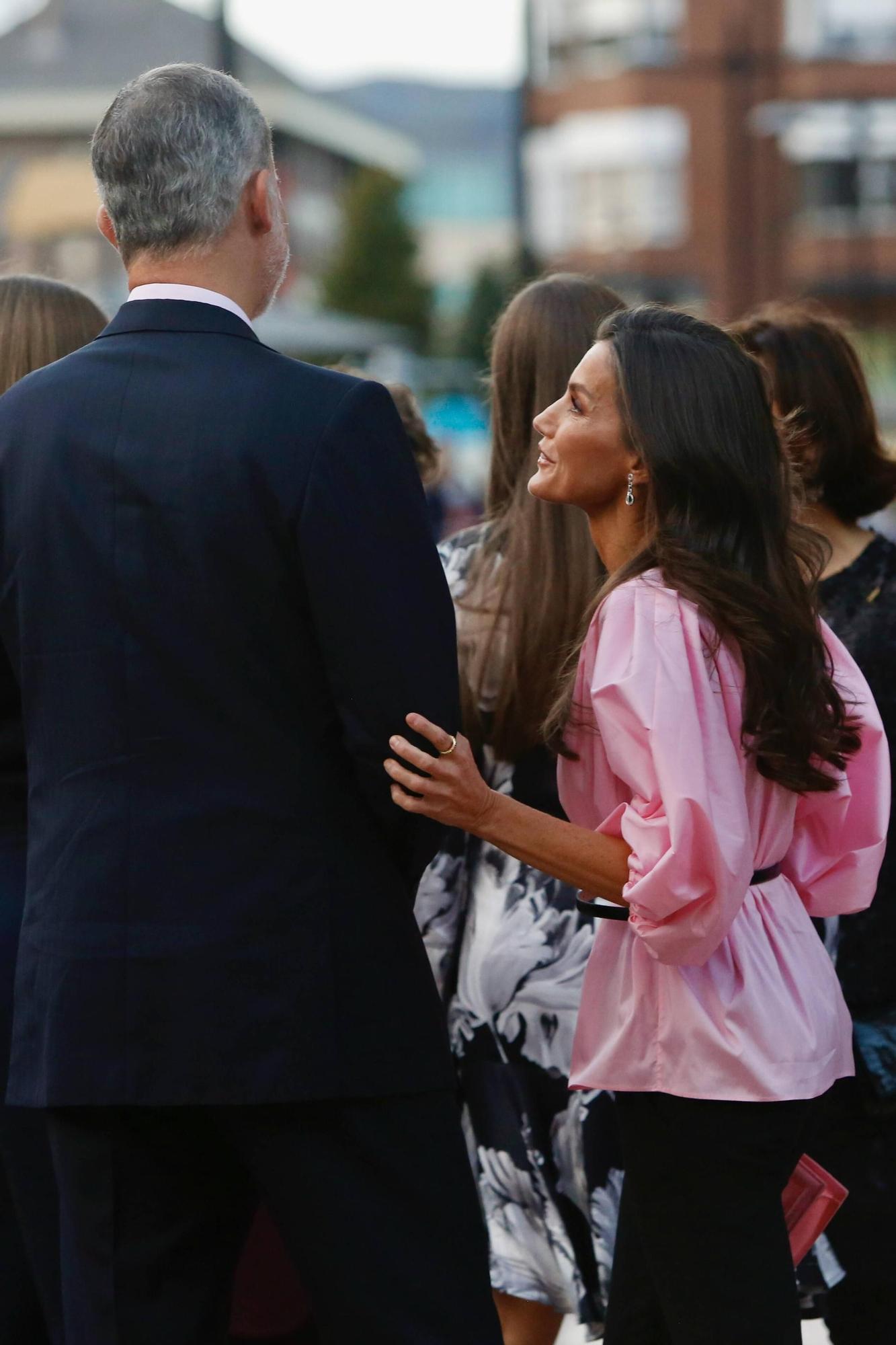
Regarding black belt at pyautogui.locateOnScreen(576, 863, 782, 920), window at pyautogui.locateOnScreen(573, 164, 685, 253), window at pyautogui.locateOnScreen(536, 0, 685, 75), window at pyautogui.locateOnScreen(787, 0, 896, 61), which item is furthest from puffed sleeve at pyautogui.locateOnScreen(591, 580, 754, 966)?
window at pyautogui.locateOnScreen(787, 0, 896, 61)

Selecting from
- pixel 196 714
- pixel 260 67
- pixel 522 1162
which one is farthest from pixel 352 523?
pixel 260 67

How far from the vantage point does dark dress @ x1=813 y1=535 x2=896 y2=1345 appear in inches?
118

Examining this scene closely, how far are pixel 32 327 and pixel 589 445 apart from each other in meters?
1.04

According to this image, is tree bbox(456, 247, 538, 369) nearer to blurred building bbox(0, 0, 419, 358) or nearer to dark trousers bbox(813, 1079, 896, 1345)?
blurred building bbox(0, 0, 419, 358)

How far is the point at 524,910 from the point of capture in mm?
3000

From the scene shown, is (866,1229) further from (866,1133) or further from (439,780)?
(439,780)

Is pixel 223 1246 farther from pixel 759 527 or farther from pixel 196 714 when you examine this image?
pixel 759 527

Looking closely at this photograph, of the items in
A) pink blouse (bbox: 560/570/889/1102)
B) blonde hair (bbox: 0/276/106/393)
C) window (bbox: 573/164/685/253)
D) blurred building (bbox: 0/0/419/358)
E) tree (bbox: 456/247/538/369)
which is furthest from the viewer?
blurred building (bbox: 0/0/419/358)

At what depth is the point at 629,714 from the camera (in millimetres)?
2160

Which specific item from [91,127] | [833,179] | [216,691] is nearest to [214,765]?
[216,691]

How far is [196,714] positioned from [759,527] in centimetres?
77

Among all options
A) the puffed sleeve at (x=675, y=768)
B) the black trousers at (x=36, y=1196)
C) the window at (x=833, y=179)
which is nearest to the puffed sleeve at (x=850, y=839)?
the puffed sleeve at (x=675, y=768)

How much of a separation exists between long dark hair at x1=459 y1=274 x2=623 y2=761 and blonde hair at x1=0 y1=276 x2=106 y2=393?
2.39 feet

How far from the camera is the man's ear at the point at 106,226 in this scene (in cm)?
223
